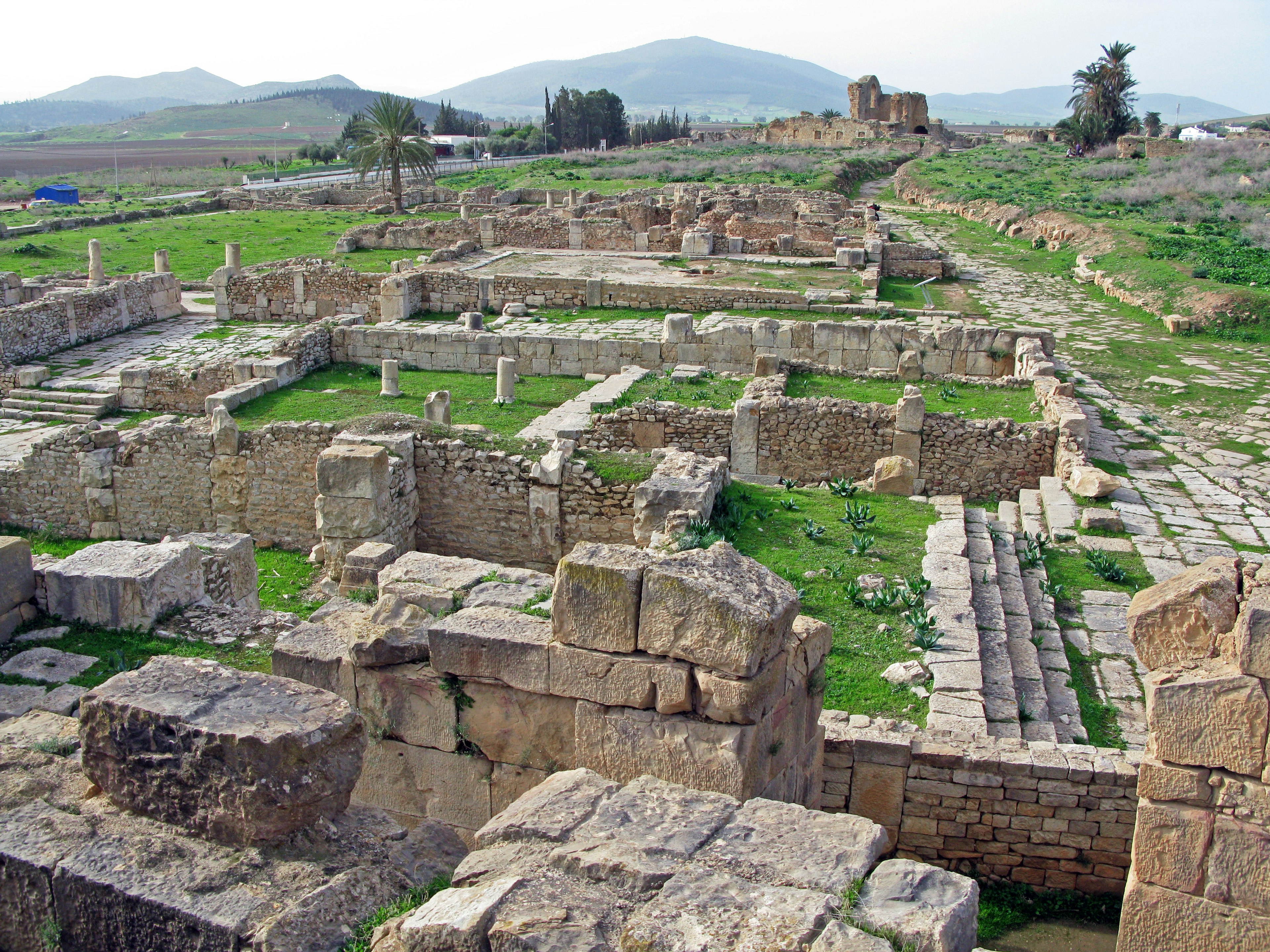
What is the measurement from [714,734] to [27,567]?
578cm

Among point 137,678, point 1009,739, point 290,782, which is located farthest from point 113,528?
point 1009,739

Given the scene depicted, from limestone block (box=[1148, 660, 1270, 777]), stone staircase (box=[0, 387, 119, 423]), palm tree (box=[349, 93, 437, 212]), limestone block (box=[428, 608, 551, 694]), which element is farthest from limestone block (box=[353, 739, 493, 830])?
palm tree (box=[349, 93, 437, 212])

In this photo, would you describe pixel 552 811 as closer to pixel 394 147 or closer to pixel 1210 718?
pixel 1210 718

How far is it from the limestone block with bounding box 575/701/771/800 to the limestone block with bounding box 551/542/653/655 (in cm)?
38

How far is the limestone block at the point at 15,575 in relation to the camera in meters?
7.65

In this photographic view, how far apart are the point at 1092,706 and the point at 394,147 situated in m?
41.4

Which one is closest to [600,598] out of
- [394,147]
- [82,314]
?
[82,314]

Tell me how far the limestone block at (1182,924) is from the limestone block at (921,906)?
63.4 inches

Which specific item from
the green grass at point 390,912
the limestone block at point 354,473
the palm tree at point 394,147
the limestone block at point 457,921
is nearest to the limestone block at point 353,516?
the limestone block at point 354,473

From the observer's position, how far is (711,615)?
511cm

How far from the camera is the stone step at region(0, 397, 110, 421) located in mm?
17859

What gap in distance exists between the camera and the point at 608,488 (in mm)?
11430

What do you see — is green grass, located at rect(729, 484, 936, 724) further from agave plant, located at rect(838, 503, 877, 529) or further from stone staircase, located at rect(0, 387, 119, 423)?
stone staircase, located at rect(0, 387, 119, 423)

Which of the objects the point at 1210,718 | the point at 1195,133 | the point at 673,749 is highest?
the point at 1195,133
